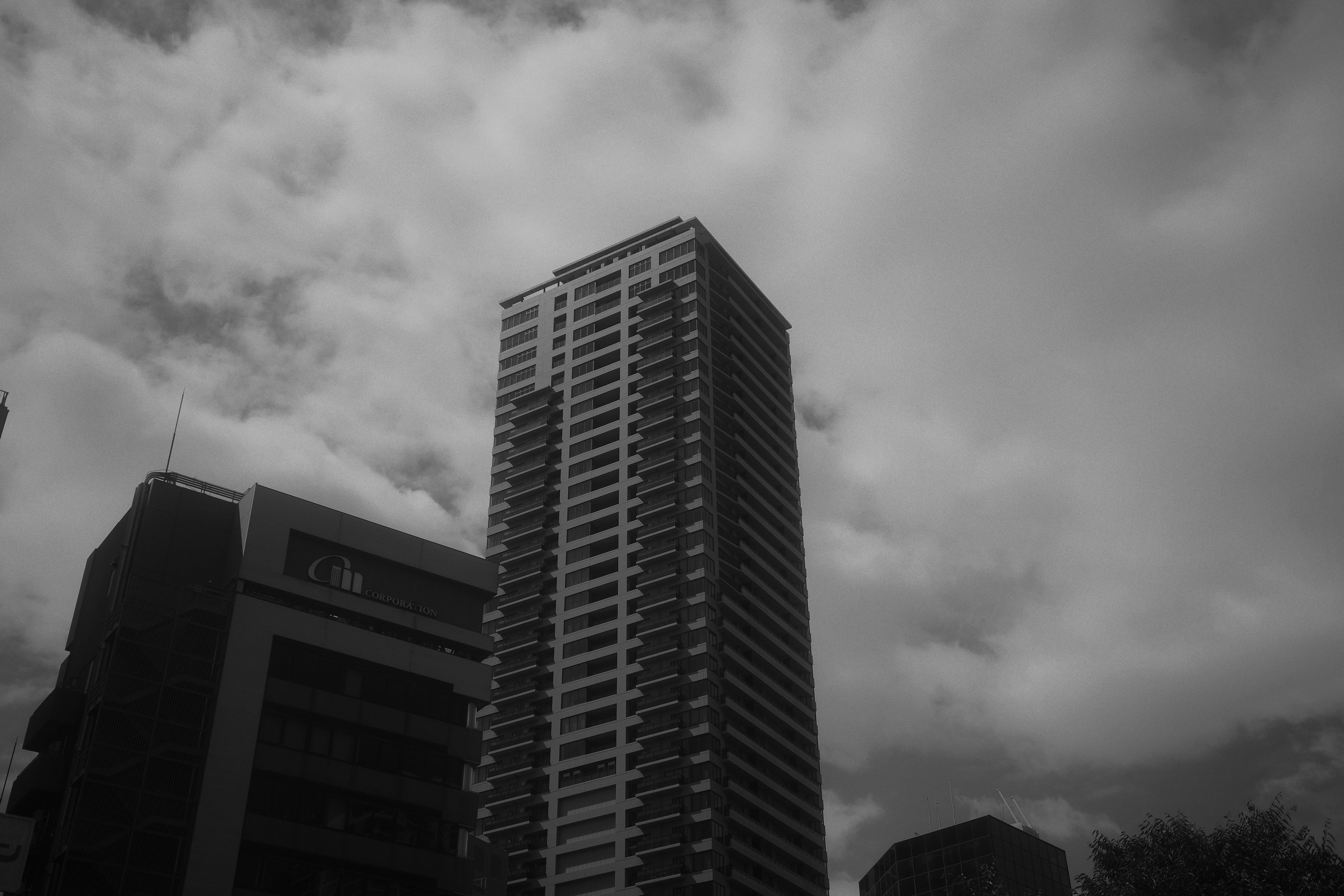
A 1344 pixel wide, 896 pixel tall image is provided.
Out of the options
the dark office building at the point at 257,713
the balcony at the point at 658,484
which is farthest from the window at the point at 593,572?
the dark office building at the point at 257,713

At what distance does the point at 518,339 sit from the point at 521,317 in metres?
3.41

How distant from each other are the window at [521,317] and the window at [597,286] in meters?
6.09

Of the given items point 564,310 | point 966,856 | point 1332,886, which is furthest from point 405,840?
point 564,310

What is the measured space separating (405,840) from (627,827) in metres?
54.6

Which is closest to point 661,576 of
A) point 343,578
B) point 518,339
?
point 518,339

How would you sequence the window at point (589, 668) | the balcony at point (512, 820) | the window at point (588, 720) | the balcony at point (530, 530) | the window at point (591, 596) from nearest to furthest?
the balcony at point (512, 820), the window at point (588, 720), the window at point (589, 668), the window at point (591, 596), the balcony at point (530, 530)

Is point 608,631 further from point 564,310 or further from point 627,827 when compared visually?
point 564,310

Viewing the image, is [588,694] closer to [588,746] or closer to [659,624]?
[588,746]

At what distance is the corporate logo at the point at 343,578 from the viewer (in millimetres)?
86250

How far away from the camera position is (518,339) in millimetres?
178375

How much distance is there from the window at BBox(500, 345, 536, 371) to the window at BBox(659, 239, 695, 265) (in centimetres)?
1999

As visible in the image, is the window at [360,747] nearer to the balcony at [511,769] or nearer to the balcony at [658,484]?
the balcony at [511,769]

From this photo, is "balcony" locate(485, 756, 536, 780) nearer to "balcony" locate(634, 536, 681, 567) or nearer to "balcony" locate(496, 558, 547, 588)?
"balcony" locate(496, 558, 547, 588)

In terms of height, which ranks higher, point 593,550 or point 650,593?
point 593,550
